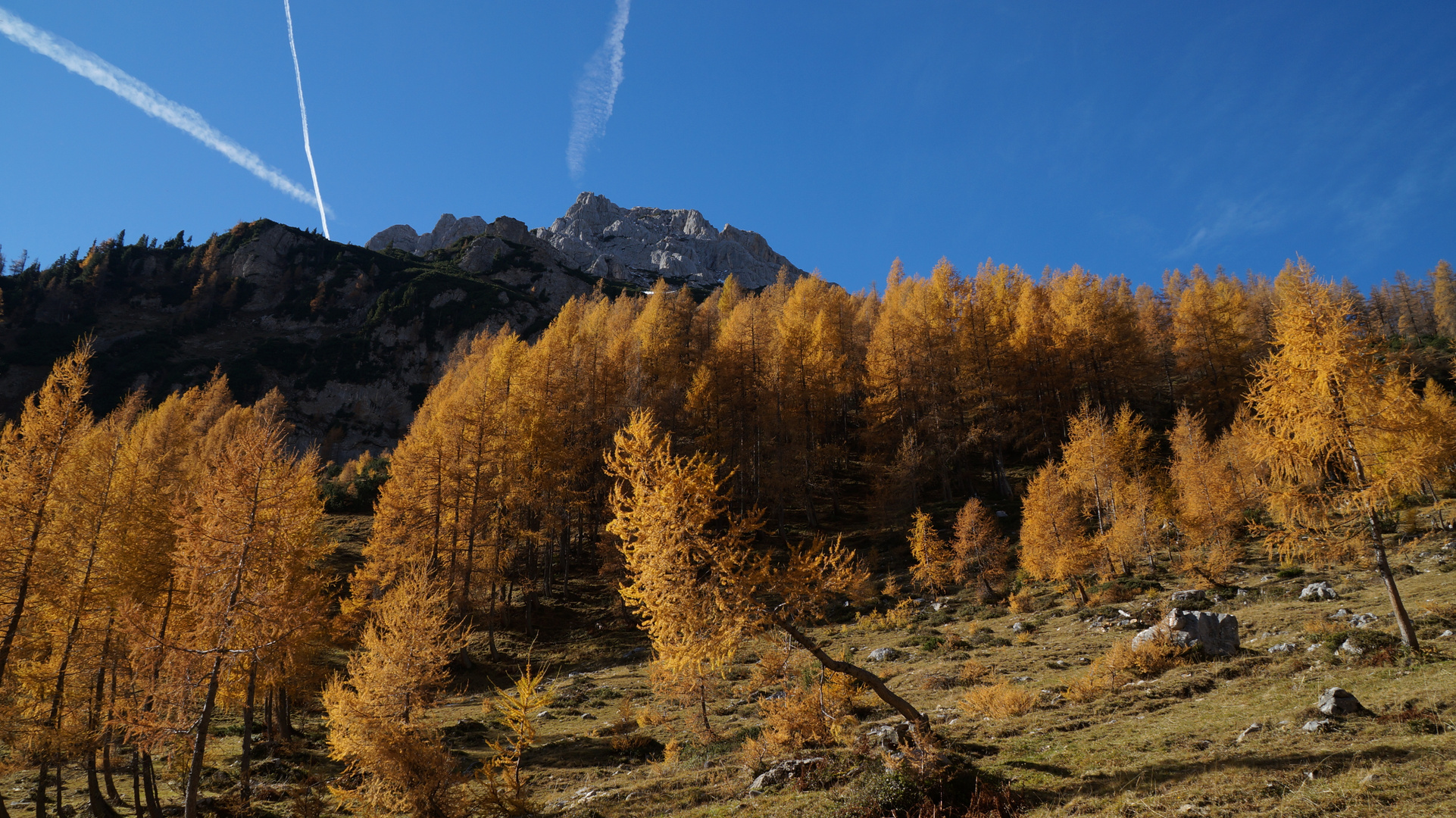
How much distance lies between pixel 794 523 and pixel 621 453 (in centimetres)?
2868

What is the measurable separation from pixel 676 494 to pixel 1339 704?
10.5m

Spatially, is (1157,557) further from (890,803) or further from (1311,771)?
(890,803)

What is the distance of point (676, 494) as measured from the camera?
10.3m

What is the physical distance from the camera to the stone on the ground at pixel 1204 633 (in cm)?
1366

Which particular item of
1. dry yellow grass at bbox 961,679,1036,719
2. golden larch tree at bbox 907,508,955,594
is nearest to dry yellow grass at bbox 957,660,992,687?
dry yellow grass at bbox 961,679,1036,719

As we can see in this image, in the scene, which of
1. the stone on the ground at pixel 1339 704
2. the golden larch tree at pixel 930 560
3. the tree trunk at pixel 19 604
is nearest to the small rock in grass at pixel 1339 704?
the stone on the ground at pixel 1339 704

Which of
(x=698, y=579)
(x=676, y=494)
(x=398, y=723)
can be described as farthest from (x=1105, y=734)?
(x=398, y=723)

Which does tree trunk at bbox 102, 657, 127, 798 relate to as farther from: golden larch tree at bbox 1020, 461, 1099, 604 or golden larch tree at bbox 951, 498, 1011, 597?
golden larch tree at bbox 1020, 461, 1099, 604

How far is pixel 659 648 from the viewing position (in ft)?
33.0

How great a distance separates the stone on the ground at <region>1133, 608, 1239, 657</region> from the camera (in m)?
13.7

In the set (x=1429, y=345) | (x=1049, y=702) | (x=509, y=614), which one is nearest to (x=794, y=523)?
(x=509, y=614)

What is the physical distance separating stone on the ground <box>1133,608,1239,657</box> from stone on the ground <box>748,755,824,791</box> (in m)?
9.64

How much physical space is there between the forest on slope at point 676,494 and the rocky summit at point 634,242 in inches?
3455

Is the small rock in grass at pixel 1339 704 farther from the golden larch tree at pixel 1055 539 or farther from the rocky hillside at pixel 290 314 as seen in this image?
the rocky hillside at pixel 290 314
